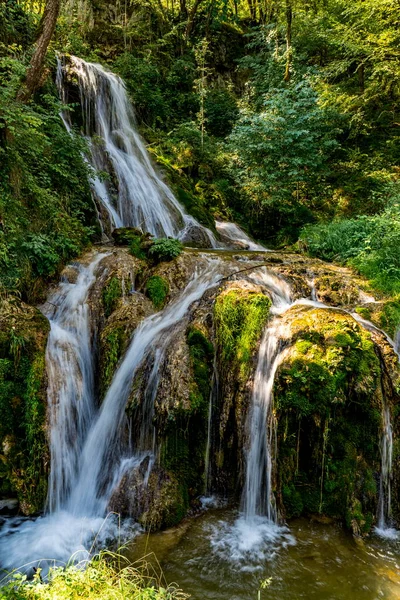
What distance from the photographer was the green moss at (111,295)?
649cm

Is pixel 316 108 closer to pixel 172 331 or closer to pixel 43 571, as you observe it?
pixel 172 331

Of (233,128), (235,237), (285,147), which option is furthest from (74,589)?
(233,128)

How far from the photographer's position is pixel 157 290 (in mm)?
6730

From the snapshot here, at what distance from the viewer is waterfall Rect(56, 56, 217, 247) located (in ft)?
33.8

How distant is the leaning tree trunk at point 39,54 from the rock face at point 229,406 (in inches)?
184

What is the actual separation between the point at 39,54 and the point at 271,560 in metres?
9.49

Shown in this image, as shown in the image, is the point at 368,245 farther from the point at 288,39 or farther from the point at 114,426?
the point at 288,39

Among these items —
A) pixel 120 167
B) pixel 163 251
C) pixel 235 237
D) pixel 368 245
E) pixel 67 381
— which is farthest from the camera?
pixel 235 237

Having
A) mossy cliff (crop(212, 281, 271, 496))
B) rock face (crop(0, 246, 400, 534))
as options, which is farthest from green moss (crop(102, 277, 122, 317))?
mossy cliff (crop(212, 281, 271, 496))

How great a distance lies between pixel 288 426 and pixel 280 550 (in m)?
1.30

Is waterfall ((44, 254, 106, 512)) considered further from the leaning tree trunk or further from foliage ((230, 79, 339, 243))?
foliage ((230, 79, 339, 243))

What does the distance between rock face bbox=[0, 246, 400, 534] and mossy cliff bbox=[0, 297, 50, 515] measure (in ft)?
0.05

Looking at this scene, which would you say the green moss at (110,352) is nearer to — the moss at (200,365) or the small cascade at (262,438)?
the moss at (200,365)

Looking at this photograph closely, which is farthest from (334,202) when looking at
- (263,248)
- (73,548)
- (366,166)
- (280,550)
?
(73,548)
